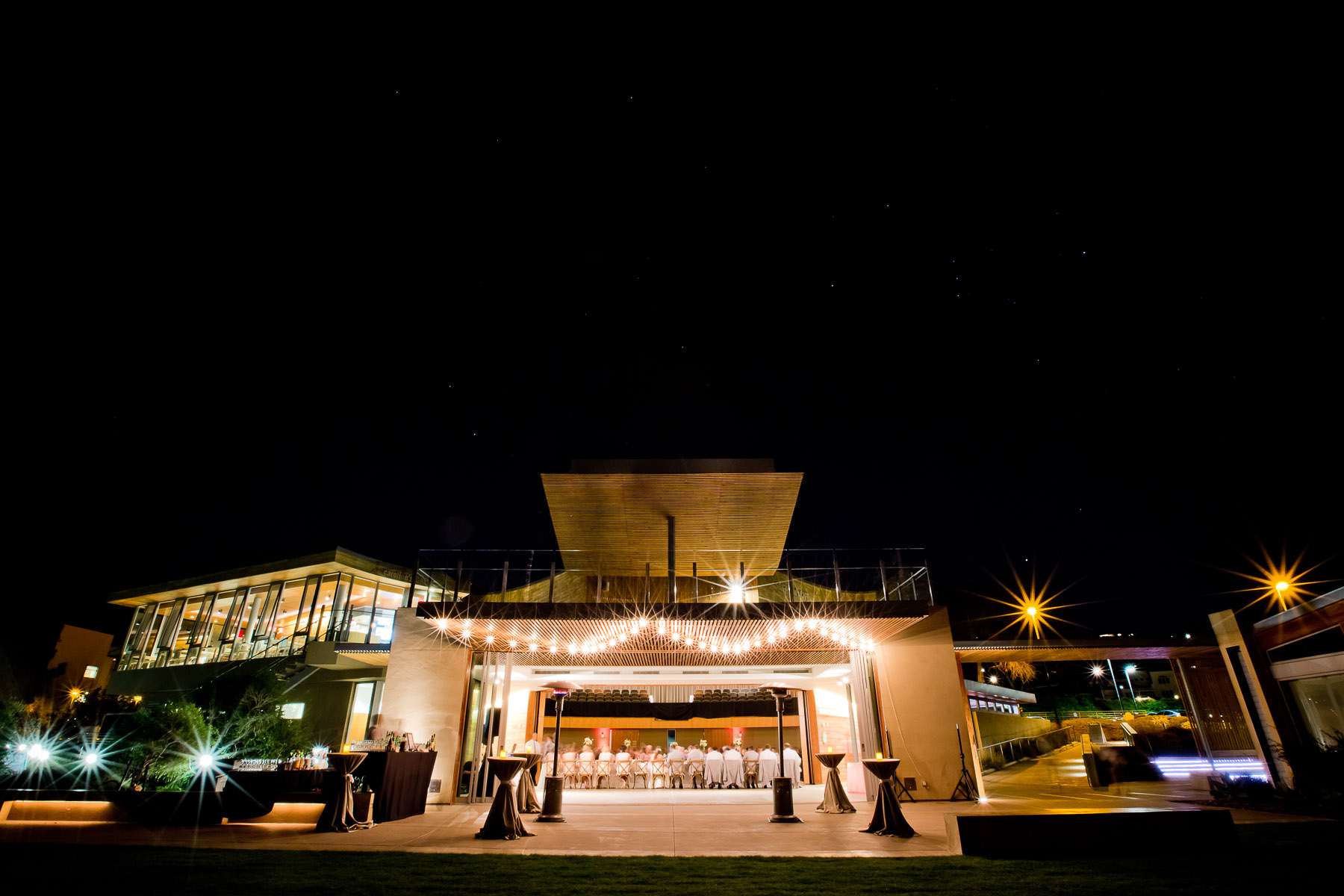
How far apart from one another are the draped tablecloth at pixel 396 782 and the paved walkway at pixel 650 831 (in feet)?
0.88

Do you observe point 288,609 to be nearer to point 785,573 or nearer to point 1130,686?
point 785,573

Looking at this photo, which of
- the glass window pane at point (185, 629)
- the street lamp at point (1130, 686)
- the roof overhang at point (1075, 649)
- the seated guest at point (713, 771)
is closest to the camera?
the roof overhang at point (1075, 649)

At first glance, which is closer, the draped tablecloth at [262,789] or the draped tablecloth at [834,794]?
the draped tablecloth at [262,789]

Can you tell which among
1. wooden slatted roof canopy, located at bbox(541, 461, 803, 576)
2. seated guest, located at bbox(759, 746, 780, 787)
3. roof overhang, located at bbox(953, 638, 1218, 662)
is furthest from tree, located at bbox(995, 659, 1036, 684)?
wooden slatted roof canopy, located at bbox(541, 461, 803, 576)

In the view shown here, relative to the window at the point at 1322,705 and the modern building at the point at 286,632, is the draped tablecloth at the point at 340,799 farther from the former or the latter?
the window at the point at 1322,705

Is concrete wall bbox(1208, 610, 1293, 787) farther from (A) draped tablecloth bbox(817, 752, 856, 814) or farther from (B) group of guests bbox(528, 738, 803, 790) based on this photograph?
(B) group of guests bbox(528, 738, 803, 790)

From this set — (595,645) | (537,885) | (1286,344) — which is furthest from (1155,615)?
(537,885)

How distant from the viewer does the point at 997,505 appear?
828 inches

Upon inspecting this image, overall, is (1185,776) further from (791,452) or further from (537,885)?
(537,885)

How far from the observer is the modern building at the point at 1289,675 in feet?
32.1

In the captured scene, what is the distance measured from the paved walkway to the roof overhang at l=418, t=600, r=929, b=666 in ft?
9.12

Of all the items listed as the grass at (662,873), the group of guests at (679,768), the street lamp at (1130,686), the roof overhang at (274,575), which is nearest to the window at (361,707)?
the roof overhang at (274,575)

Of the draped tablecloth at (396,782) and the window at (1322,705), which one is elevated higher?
the window at (1322,705)

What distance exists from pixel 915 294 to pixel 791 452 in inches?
145
